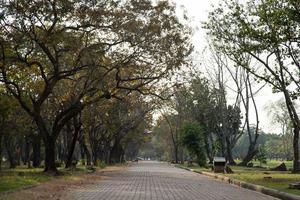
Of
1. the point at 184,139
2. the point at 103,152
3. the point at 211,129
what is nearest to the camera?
the point at 184,139

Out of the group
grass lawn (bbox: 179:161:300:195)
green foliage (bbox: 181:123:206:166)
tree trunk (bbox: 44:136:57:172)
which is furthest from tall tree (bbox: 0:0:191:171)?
green foliage (bbox: 181:123:206:166)

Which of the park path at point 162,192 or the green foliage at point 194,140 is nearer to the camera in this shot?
the park path at point 162,192

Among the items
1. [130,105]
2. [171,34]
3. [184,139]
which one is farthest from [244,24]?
[184,139]

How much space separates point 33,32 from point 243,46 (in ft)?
37.5

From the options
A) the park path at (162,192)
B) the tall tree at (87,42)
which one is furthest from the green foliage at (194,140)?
the park path at (162,192)

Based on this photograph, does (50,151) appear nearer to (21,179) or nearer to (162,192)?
(21,179)

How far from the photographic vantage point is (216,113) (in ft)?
203

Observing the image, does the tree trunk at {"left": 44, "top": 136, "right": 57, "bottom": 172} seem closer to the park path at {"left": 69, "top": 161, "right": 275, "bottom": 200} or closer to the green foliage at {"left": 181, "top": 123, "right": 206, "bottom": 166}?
the park path at {"left": 69, "top": 161, "right": 275, "bottom": 200}

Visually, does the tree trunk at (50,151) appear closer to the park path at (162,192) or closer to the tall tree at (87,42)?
the tall tree at (87,42)

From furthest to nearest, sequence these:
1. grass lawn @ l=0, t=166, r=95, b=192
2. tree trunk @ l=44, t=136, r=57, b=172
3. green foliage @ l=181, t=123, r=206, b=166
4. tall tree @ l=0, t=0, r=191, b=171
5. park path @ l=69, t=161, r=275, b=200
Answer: green foliage @ l=181, t=123, r=206, b=166 < tree trunk @ l=44, t=136, r=57, b=172 < tall tree @ l=0, t=0, r=191, b=171 < grass lawn @ l=0, t=166, r=95, b=192 < park path @ l=69, t=161, r=275, b=200

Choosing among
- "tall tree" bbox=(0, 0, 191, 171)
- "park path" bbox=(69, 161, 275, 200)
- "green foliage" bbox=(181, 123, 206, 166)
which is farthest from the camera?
"green foliage" bbox=(181, 123, 206, 166)

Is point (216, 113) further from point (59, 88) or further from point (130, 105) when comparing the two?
point (59, 88)

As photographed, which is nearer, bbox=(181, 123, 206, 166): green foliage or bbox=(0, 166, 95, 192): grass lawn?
bbox=(0, 166, 95, 192): grass lawn

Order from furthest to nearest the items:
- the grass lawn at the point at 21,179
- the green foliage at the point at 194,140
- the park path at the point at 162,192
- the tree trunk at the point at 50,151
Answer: the green foliage at the point at 194,140, the tree trunk at the point at 50,151, the grass lawn at the point at 21,179, the park path at the point at 162,192
